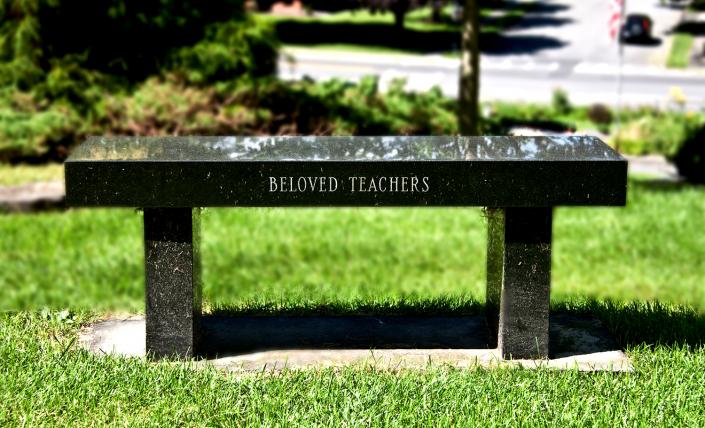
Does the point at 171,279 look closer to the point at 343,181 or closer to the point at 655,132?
the point at 343,181

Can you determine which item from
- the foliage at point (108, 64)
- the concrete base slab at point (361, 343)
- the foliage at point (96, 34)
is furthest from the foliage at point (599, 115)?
the concrete base slab at point (361, 343)

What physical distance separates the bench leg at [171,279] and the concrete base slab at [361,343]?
0.17 metres

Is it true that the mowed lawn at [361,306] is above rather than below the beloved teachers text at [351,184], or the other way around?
below

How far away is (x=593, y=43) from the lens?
37.2m

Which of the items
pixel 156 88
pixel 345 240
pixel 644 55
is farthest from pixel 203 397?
pixel 644 55

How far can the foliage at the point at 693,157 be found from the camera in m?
16.1

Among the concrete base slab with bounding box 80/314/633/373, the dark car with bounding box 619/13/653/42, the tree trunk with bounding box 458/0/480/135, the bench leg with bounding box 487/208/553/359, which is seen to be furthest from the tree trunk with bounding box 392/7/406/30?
the bench leg with bounding box 487/208/553/359

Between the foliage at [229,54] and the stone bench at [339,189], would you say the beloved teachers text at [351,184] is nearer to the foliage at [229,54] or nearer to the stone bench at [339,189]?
the stone bench at [339,189]

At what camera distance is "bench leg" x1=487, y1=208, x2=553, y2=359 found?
5.68m

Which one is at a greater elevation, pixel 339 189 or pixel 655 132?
pixel 339 189

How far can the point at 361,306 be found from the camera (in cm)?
708

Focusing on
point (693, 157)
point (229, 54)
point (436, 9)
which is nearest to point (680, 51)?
point (436, 9)

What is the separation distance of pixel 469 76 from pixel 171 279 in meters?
10.2

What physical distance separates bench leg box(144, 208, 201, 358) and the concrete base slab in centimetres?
17
